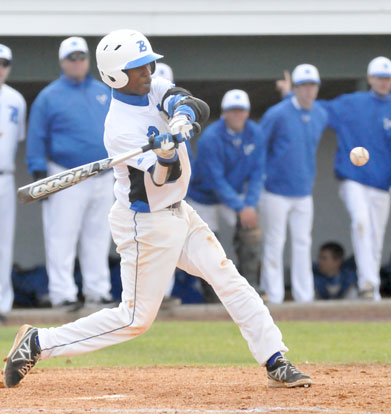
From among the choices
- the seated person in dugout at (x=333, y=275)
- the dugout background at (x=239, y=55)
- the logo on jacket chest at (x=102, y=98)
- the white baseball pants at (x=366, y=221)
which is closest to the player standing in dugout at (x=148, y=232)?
the logo on jacket chest at (x=102, y=98)

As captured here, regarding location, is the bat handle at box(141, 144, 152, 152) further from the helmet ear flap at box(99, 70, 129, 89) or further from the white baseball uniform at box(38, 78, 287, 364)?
the helmet ear flap at box(99, 70, 129, 89)

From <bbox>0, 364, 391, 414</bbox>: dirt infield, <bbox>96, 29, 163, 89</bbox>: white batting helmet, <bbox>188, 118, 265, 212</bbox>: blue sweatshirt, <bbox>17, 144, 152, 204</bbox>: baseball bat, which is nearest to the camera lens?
<bbox>0, 364, 391, 414</bbox>: dirt infield

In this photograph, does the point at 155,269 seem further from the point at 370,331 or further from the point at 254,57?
the point at 254,57

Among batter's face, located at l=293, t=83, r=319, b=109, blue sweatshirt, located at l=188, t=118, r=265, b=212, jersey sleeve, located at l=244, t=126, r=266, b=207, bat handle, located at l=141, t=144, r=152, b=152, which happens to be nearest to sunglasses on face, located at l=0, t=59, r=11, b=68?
blue sweatshirt, located at l=188, t=118, r=265, b=212

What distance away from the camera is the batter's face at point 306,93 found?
991cm

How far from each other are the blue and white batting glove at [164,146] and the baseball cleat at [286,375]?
122 cm

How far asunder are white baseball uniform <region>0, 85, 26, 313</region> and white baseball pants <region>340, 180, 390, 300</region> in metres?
3.14

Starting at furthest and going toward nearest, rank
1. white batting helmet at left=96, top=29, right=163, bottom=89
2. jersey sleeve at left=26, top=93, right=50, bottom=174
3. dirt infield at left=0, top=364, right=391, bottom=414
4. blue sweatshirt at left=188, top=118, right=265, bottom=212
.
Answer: blue sweatshirt at left=188, top=118, right=265, bottom=212 → jersey sleeve at left=26, top=93, right=50, bottom=174 → white batting helmet at left=96, top=29, right=163, bottom=89 → dirt infield at left=0, top=364, right=391, bottom=414

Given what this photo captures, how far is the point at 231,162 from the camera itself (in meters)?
9.96

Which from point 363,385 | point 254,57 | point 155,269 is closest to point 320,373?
point 363,385

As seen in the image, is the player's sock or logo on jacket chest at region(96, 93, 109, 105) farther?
logo on jacket chest at region(96, 93, 109, 105)

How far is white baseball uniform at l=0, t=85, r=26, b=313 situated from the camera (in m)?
9.30

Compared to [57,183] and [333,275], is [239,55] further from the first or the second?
[57,183]

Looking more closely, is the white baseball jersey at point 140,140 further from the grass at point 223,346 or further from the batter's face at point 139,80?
the grass at point 223,346
